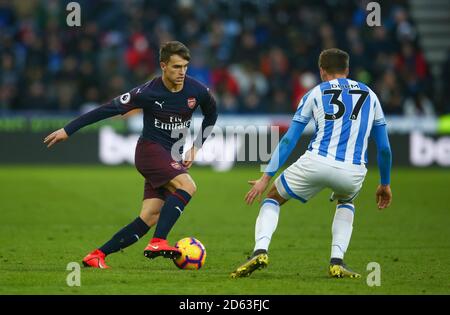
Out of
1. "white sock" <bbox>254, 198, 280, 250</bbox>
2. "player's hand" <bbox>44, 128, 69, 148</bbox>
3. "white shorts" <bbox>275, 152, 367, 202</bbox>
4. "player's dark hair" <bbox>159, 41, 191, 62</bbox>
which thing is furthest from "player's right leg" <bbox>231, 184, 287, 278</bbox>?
"player's hand" <bbox>44, 128, 69, 148</bbox>

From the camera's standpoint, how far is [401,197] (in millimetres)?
15836

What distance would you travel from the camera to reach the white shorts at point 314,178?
7.74 m

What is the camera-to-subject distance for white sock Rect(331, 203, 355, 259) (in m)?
7.99

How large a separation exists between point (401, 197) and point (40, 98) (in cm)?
882

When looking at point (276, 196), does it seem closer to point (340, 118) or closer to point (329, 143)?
point (329, 143)

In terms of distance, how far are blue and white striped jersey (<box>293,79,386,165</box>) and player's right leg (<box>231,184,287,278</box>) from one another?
0.53 meters

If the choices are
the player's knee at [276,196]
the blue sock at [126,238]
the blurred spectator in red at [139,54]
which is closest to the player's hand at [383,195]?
the player's knee at [276,196]

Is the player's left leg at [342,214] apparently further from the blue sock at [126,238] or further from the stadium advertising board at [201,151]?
the stadium advertising board at [201,151]

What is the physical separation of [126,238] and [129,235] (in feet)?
0.13

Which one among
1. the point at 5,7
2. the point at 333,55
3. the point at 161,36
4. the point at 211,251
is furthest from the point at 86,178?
the point at 333,55

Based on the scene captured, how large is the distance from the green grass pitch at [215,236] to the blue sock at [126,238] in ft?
0.72

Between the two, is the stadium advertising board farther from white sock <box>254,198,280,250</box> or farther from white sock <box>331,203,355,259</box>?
white sock <box>254,198,280,250</box>

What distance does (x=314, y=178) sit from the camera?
778cm

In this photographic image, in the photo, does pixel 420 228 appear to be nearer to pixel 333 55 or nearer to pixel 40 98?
pixel 333 55
